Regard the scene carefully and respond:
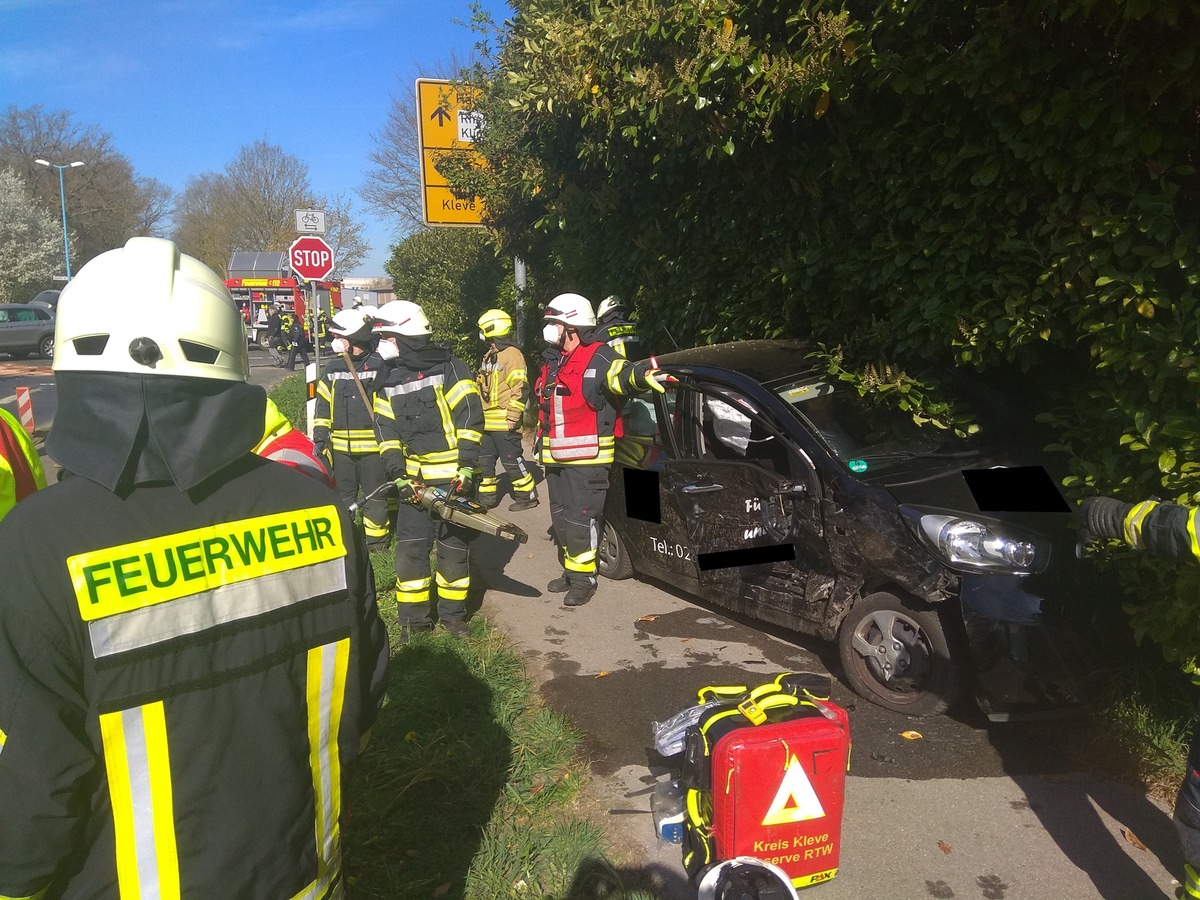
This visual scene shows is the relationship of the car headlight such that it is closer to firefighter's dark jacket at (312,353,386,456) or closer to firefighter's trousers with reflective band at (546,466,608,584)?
firefighter's trousers with reflective band at (546,466,608,584)

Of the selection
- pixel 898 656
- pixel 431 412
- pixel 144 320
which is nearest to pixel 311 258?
pixel 431 412

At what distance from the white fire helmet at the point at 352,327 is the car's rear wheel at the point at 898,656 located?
174 inches

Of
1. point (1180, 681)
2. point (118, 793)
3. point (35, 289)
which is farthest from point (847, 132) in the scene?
point (35, 289)

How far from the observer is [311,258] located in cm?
1120

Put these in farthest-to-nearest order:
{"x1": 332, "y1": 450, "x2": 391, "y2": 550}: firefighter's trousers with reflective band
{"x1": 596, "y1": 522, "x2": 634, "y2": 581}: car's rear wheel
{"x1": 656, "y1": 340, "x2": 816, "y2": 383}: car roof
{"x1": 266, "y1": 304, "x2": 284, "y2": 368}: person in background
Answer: {"x1": 266, "y1": 304, "x2": 284, "y2": 368}: person in background
{"x1": 332, "y1": 450, "x2": 391, "y2": 550}: firefighter's trousers with reflective band
{"x1": 596, "y1": 522, "x2": 634, "y2": 581}: car's rear wheel
{"x1": 656, "y1": 340, "x2": 816, "y2": 383}: car roof

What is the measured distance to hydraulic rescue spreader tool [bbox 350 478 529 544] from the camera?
187 inches

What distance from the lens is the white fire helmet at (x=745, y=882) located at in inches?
99.7

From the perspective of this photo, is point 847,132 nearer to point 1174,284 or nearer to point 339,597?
point 1174,284

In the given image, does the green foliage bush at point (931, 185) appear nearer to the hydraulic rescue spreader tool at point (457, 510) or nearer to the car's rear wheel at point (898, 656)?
the car's rear wheel at point (898, 656)

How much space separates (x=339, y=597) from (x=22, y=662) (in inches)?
21.3

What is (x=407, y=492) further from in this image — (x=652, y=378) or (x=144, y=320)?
(x=144, y=320)

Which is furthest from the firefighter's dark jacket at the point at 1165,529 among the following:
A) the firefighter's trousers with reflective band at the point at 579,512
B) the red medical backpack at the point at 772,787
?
the firefighter's trousers with reflective band at the point at 579,512

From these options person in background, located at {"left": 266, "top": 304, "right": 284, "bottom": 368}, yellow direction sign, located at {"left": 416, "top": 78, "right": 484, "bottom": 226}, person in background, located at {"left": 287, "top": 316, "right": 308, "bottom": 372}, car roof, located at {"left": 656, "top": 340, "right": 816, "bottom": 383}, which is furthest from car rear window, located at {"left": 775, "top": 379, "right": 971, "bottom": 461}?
person in background, located at {"left": 266, "top": 304, "right": 284, "bottom": 368}

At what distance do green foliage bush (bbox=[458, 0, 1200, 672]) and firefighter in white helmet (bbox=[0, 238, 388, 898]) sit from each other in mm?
3154
